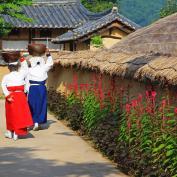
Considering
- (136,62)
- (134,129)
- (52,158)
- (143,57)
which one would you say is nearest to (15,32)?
(143,57)

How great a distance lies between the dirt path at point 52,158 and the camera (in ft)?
26.8

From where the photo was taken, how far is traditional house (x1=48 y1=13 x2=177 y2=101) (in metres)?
8.14

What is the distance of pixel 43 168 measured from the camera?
8461mm

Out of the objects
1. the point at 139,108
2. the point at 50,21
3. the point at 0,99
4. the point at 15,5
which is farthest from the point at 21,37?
the point at 139,108

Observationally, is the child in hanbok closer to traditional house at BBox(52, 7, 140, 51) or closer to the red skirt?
the red skirt

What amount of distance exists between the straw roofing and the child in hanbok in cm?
105

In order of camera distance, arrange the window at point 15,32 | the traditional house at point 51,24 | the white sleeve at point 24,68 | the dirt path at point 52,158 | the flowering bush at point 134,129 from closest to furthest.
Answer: the flowering bush at point 134,129 → the dirt path at point 52,158 → the white sleeve at point 24,68 → the traditional house at point 51,24 → the window at point 15,32

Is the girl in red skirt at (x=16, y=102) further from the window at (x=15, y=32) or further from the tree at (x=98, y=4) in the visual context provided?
the tree at (x=98, y=4)

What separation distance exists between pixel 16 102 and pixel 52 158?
2.55m

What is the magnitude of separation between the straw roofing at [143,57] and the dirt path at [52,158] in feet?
4.88

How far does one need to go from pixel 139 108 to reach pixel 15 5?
19.2m

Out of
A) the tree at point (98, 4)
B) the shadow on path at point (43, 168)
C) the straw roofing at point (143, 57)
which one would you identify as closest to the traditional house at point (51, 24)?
the straw roofing at point (143, 57)

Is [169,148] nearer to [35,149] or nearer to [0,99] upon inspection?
[35,149]

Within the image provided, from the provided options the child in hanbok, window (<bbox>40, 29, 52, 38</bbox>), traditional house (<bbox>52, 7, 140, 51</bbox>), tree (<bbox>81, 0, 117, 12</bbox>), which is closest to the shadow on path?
the child in hanbok
